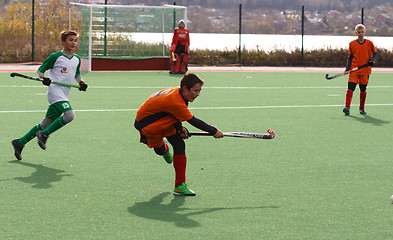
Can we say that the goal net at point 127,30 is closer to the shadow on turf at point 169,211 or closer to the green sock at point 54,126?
the green sock at point 54,126

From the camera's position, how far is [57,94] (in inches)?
338

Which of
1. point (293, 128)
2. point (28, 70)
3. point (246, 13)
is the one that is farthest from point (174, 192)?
point (246, 13)

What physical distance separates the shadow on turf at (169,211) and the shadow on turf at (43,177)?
1.29 m

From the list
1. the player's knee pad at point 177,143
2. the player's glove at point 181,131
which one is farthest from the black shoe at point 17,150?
the player's glove at point 181,131

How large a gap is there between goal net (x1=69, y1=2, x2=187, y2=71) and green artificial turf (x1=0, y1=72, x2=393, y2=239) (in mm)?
11598

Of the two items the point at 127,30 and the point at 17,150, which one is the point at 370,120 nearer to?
the point at 17,150

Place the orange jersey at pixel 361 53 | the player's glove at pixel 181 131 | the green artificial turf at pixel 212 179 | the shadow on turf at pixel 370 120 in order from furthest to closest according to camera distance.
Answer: the orange jersey at pixel 361 53 < the shadow on turf at pixel 370 120 < the player's glove at pixel 181 131 < the green artificial turf at pixel 212 179

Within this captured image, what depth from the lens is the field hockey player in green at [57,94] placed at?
8.49 m

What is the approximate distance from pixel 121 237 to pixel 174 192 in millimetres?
1463

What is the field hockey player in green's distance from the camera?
8.49 meters

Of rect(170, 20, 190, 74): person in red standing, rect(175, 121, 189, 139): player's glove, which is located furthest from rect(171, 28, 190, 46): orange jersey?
rect(175, 121, 189, 139): player's glove

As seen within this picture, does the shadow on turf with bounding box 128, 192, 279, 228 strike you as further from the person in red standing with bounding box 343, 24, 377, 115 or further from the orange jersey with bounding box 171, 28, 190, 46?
the orange jersey with bounding box 171, 28, 190, 46

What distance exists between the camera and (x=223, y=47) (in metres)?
30.4

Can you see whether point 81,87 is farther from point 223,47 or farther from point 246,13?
point 246,13
